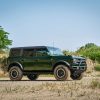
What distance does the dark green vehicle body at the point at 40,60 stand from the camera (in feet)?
82.7

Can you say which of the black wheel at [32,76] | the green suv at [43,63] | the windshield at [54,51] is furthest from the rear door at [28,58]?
the black wheel at [32,76]

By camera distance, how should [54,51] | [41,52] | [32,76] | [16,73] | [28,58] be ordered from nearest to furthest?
[41,52], [54,51], [28,58], [16,73], [32,76]

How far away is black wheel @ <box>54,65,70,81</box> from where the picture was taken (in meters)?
25.0

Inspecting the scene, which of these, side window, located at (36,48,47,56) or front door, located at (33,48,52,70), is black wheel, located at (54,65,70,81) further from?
side window, located at (36,48,47,56)

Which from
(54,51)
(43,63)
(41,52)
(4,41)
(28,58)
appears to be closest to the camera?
(43,63)

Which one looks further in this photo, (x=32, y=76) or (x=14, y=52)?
(x=32, y=76)

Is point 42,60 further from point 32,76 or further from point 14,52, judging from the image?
point 32,76

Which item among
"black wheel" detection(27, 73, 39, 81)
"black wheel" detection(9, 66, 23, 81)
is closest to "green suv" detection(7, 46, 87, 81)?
"black wheel" detection(9, 66, 23, 81)

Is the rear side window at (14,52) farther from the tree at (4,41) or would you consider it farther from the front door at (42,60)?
the tree at (4,41)

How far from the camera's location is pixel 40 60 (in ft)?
85.1

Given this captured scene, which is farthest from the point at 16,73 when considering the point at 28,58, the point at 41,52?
the point at 41,52

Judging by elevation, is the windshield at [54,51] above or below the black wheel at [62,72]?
above

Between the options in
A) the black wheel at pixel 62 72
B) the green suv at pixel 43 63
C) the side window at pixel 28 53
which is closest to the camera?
the black wheel at pixel 62 72

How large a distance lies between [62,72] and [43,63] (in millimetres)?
1387
